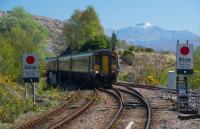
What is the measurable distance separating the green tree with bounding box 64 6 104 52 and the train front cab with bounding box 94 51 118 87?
78569 millimetres

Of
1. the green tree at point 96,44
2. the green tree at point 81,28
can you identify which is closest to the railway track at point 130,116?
the green tree at point 96,44

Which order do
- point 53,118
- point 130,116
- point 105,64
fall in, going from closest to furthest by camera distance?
1. point 53,118
2. point 130,116
3. point 105,64

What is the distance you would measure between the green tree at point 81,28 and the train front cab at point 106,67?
78.6m

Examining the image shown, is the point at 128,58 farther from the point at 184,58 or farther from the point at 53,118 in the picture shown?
the point at 53,118

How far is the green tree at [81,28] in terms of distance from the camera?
401ft

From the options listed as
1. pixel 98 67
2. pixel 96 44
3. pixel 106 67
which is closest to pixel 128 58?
pixel 96 44

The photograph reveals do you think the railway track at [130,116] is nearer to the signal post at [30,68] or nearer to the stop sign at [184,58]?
the stop sign at [184,58]

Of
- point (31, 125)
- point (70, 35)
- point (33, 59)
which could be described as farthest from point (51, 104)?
point (70, 35)

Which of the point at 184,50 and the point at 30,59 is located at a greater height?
the point at 184,50

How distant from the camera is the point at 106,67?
39250mm

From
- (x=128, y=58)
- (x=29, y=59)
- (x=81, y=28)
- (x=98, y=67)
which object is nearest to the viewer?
(x=29, y=59)

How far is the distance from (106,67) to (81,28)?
8756 cm

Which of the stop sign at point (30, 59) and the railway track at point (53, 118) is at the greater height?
the stop sign at point (30, 59)

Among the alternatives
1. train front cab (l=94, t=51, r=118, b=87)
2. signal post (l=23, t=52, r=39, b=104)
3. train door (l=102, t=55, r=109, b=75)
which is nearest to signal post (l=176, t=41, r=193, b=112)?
signal post (l=23, t=52, r=39, b=104)
